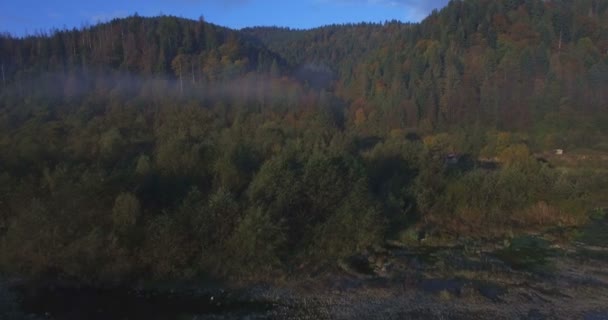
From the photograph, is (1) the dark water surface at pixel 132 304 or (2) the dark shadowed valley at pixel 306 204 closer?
(1) the dark water surface at pixel 132 304

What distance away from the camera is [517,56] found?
60.4m

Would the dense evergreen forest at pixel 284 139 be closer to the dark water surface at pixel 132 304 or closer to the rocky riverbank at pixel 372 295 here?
the dark water surface at pixel 132 304

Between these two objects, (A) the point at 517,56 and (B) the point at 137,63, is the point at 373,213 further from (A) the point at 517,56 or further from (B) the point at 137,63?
(B) the point at 137,63

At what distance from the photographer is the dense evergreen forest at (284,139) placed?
20203 mm

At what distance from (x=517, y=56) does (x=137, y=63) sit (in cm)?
4313

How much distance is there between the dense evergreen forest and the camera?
20.2 metres

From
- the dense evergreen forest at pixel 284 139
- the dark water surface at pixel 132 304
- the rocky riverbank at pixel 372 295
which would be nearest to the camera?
the dark water surface at pixel 132 304

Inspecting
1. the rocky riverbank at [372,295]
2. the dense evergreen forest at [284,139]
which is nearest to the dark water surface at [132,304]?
the rocky riverbank at [372,295]

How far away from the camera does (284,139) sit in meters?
36.9

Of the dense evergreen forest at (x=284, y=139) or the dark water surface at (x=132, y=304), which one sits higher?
the dense evergreen forest at (x=284, y=139)

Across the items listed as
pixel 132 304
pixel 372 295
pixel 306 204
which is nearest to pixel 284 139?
pixel 306 204

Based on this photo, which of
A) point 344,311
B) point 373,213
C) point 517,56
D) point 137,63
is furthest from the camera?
point 137,63

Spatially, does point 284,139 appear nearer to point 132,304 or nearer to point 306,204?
point 306,204

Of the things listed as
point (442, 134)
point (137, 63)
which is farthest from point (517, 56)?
point (137, 63)
